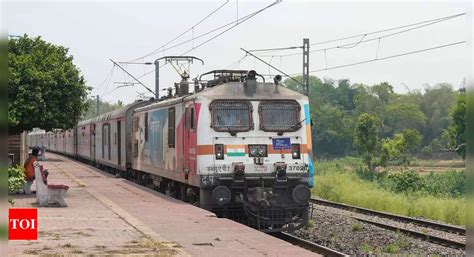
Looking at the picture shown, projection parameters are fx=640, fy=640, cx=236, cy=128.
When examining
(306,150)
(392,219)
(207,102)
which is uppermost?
(207,102)

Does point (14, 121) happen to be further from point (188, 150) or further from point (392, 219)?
point (392, 219)

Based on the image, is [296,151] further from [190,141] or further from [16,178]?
[16,178]

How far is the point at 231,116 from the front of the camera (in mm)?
13719

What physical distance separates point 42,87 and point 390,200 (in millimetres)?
12091

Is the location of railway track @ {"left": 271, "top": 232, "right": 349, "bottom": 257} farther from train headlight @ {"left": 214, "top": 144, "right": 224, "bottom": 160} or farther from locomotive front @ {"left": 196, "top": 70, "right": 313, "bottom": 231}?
train headlight @ {"left": 214, "top": 144, "right": 224, "bottom": 160}

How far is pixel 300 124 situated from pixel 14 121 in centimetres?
709

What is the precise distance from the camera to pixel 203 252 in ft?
30.1

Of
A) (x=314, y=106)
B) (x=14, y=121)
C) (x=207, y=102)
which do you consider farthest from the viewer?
(x=314, y=106)

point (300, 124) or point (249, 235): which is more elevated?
point (300, 124)

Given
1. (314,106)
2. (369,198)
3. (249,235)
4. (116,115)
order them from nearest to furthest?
Result: (249,235)
(369,198)
(116,115)
(314,106)

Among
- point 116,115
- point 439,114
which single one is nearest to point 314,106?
point 439,114

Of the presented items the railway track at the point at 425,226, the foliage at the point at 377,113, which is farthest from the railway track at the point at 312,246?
the foliage at the point at 377,113

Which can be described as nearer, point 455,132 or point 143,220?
point 143,220

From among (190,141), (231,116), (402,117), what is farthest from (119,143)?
(402,117)
